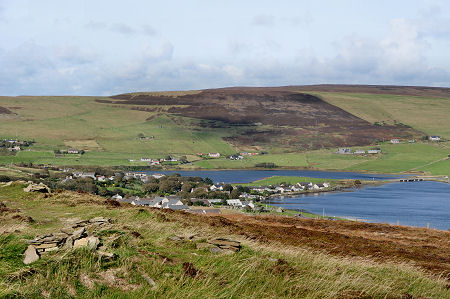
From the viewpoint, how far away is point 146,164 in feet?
587

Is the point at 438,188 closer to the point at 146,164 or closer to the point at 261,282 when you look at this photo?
the point at 146,164

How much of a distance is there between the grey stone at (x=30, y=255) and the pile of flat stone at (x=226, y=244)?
213 inches

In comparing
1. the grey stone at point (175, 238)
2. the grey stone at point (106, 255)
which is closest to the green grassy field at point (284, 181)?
the grey stone at point (175, 238)

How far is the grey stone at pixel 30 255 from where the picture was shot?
420 inches

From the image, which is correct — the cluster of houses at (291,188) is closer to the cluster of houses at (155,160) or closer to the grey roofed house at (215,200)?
the grey roofed house at (215,200)

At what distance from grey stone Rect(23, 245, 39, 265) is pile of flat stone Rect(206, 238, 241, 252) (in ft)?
17.7

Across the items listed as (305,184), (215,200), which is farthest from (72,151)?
(215,200)

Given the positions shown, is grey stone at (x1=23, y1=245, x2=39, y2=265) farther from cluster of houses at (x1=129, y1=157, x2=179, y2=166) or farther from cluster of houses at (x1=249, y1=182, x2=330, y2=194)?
cluster of houses at (x1=129, y1=157, x2=179, y2=166)

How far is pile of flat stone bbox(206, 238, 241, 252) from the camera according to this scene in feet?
44.5

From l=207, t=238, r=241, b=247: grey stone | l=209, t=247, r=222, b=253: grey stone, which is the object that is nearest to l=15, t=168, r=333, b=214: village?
l=207, t=238, r=241, b=247: grey stone

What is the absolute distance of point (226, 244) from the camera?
541 inches

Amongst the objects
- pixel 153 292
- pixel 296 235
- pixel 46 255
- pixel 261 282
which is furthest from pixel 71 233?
pixel 296 235

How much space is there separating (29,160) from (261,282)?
15503 cm

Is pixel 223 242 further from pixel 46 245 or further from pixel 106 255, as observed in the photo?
pixel 46 245
